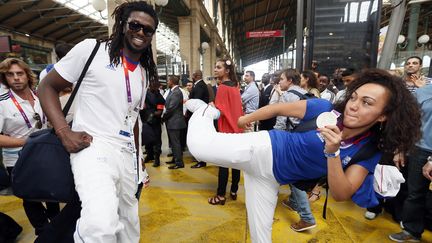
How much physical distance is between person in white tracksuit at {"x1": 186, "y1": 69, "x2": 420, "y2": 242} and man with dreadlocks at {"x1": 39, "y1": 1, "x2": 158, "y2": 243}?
0.45m

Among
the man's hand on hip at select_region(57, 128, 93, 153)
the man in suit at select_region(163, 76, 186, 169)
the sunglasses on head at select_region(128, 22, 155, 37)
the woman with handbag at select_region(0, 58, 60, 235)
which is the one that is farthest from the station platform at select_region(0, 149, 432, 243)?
the sunglasses on head at select_region(128, 22, 155, 37)

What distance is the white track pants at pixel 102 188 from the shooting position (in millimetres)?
1093

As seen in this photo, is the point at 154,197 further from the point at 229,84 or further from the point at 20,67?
the point at 20,67

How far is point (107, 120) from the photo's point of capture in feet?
4.79

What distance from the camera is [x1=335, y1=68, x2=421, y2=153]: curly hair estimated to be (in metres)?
1.42

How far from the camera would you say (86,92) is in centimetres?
146

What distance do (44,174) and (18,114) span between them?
Answer: 1.36 m

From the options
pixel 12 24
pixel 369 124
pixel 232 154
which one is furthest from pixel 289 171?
pixel 12 24

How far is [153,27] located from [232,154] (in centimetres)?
97

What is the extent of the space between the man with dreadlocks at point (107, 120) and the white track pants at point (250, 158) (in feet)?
1.42

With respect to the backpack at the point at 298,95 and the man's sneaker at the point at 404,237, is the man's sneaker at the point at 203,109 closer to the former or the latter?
the backpack at the point at 298,95

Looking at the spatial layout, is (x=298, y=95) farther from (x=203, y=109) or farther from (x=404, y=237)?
(x=404, y=237)

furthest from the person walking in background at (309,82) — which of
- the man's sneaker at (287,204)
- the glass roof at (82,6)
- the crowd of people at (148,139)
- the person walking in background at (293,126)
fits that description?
the glass roof at (82,6)

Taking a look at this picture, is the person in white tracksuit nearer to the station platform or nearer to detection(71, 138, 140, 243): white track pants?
detection(71, 138, 140, 243): white track pants
